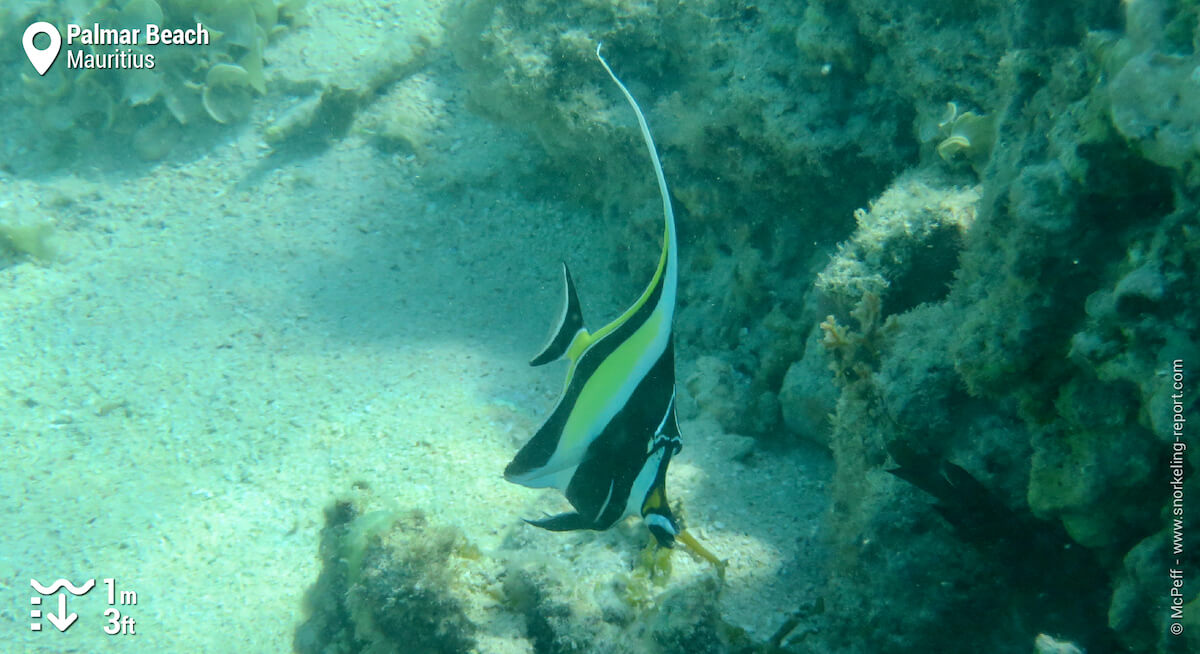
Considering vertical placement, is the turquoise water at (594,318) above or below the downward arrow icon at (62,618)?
above

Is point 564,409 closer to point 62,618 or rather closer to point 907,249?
point 907,249

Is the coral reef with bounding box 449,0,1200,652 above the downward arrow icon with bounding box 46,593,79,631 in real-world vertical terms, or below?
above

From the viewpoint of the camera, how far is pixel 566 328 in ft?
4.86

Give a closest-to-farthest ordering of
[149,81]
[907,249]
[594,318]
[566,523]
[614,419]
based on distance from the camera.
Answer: [614,419], [566,523], [907,249], [594,318], [149,81]

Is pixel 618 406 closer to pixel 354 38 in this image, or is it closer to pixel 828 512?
pixel 828 512

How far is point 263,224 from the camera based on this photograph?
4.95m

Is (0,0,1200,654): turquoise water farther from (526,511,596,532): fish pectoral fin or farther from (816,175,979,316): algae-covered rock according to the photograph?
(526,511,596,532): fish pectoral fin

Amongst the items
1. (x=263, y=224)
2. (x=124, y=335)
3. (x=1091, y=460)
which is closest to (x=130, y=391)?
(x=124, y=335)

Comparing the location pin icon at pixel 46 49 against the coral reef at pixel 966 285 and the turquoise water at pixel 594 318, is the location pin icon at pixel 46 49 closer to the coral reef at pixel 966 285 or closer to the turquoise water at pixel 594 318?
the turquoise water at pixel 594 318

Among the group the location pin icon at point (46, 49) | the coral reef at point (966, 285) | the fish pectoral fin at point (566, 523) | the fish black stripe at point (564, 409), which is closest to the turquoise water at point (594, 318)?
the coral reef at point (966, 285)

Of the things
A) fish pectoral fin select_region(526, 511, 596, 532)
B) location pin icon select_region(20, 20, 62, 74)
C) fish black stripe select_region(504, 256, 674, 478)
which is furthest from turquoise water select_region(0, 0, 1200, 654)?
fish black stripe select_region(504, 256, 674, 478)

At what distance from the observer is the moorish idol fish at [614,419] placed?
1.38 m

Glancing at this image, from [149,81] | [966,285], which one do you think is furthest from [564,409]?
[149,81]

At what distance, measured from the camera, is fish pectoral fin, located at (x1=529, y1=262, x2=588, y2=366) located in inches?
58.1
